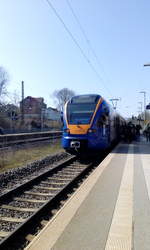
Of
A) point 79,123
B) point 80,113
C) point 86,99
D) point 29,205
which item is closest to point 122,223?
point 29,205

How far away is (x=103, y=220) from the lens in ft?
13.7

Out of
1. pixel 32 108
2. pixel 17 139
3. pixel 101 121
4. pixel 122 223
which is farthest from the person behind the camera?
pixel 32 108

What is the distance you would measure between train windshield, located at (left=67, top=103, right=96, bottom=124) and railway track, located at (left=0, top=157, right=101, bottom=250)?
342cm

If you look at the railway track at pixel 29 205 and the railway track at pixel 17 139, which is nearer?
the railway track at pixel 29 205

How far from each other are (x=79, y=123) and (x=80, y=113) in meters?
0.60

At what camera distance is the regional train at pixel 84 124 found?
39.1 feet

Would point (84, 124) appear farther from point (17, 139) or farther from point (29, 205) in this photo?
point (17, 139)

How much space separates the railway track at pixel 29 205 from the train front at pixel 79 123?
8.21 feet

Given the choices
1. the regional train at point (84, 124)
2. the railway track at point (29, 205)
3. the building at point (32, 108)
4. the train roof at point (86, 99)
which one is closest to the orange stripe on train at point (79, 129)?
the regional train at point (84, 124)

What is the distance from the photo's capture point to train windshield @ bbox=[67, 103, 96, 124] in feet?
40.2

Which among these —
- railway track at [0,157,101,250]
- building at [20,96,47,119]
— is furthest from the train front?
building at [20,96,47,119]

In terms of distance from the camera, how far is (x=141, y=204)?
4.97 metres

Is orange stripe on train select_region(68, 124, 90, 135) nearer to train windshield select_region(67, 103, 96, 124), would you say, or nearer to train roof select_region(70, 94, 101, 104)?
train windshield select_region(67, 103, 96, 124)

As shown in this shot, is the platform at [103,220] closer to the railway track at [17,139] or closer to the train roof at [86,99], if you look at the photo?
the train roof at [86,99]
